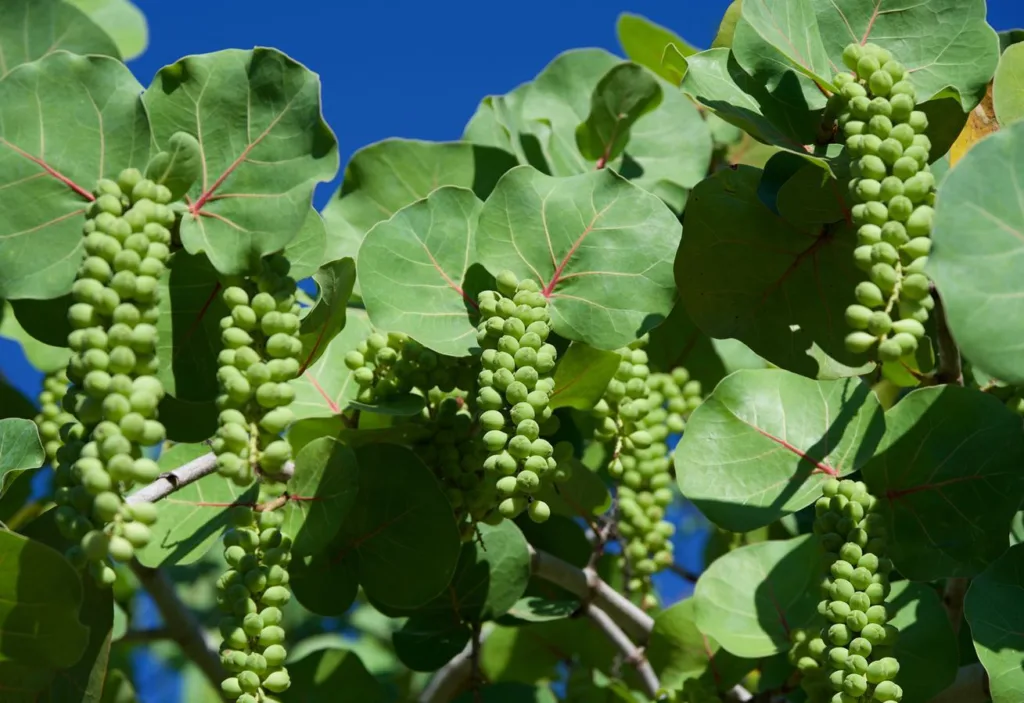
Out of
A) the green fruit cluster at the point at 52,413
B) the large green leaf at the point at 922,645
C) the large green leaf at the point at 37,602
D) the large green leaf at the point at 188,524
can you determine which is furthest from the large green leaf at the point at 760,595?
the green fruit cluster at the point at 52,413

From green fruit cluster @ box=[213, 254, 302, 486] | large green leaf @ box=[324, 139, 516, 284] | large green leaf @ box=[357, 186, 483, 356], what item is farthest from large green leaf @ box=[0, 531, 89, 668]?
large green leaf @ box=[324, 139, 516, 284]

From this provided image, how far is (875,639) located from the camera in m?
0.93

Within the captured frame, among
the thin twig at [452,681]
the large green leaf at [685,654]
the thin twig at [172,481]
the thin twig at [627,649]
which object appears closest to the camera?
the thin twig at [172,481]

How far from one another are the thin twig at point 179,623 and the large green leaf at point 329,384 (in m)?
0.57

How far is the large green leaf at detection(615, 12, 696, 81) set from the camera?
1774 millimetres

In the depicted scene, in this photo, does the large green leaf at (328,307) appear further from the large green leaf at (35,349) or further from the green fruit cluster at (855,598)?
the large green leaf at (35,349)

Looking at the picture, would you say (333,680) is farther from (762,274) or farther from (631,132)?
(631,132)

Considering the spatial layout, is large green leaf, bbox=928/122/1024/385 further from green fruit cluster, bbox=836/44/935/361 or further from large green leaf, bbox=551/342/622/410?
large green leaf, bbox=551/342/622/410

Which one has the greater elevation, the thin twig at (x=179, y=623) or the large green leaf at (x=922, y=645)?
the large green leaf at (x=922, y=645)

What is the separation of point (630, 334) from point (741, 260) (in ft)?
0.45

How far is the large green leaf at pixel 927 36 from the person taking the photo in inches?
Answer: 42.8

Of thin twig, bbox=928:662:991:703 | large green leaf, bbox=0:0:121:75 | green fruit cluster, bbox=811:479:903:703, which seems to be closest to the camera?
green fruit cluster, bbox=811:479:903:703

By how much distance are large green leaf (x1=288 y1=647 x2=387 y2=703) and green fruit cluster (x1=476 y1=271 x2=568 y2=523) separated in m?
0.40

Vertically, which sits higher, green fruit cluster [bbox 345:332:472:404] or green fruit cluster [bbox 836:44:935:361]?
green fruit cluster [bbox 836:44:935:361]
